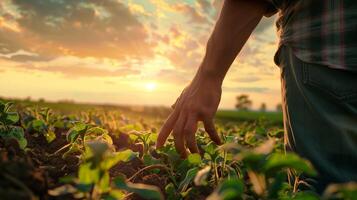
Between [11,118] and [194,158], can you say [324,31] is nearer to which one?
[194,158]

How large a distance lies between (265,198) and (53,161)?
167 centimetres

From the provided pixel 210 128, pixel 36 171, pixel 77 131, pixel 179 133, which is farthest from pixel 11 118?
pixel 36 171

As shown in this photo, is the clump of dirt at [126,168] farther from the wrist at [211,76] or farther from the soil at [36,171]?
the wrist at [211,76]

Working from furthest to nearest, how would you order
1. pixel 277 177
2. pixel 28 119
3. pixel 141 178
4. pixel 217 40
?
pixel 28 119
pixel 217 40
pixel 141 178
pixel 277 177

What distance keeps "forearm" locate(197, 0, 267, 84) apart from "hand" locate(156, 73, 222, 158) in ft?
0.25

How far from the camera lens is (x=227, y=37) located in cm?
303

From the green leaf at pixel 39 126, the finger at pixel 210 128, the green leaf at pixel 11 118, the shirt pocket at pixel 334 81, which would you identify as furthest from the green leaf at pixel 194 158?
the green leaf at pixel 39 126

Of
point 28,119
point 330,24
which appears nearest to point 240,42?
point 330,24

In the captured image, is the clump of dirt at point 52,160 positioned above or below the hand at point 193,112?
below

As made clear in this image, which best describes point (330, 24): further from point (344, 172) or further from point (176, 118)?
point (176, 118)

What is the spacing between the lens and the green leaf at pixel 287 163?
4.77ft

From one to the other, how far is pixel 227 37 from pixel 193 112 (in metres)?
0.53

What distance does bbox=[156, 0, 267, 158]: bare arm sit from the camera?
284 cm

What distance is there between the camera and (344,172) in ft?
9.39
